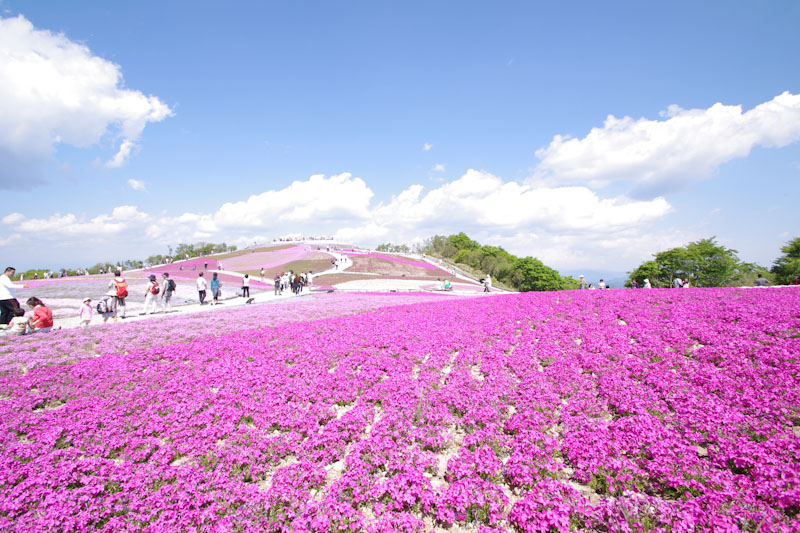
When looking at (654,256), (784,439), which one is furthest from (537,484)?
(654,256)

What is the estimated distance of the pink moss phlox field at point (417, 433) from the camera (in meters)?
4.37

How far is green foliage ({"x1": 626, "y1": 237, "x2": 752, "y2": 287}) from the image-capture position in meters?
57.0

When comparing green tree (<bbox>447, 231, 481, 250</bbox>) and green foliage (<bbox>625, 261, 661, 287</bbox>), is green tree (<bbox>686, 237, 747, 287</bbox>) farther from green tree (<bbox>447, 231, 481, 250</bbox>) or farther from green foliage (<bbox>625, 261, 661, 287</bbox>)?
green tree (<bbox>447, 231, 481, 250</bbox>)

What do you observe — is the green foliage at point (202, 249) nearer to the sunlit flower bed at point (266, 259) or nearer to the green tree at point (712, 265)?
the sunlit flower bed at point (266, 259)

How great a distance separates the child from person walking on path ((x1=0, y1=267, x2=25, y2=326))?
15cm

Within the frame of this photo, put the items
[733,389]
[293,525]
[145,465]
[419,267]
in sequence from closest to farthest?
[293,525], [145,465], [733,389], [419,267]

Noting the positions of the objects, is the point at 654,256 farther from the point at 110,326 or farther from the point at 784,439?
the point at 110,326

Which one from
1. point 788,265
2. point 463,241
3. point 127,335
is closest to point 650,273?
point 788,265

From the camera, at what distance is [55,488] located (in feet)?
16.6

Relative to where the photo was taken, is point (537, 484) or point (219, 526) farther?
point (537, 484)

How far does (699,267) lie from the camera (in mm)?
59688

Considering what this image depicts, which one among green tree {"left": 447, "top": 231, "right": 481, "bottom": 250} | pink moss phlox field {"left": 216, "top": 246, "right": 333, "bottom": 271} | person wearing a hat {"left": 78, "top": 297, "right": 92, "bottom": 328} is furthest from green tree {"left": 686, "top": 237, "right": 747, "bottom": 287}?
green tree {"left": 447, "top": 231, "right": 481, "bottom": 250}

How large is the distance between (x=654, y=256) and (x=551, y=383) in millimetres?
77013

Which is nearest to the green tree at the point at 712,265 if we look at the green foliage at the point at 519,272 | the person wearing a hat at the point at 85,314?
the green foliage at the point at 519,272
